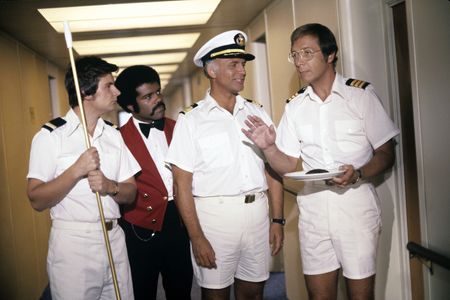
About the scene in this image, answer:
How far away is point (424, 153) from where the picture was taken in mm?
2260

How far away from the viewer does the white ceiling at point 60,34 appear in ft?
11.0

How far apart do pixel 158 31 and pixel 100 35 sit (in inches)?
24.0

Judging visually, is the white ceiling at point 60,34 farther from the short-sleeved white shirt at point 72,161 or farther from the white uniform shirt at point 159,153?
the short-sleeved white shirt at point 72,161

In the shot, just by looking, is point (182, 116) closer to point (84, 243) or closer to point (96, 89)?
point (96, 89)

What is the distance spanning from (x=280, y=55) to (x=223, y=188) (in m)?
1.81

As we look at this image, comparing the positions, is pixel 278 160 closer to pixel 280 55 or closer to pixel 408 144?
pixel 408 144

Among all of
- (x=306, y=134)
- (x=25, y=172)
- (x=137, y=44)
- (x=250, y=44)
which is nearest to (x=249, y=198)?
(x=306, y=134)

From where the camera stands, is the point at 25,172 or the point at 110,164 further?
the point at 25,172

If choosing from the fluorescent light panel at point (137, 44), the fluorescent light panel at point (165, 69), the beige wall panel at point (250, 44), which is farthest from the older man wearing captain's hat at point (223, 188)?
the fluorescent light panel at point (165, 69)

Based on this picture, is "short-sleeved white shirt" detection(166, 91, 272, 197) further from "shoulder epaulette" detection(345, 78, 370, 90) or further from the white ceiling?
the white ceiling

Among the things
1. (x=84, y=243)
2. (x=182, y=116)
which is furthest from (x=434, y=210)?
(x=84, y=243)

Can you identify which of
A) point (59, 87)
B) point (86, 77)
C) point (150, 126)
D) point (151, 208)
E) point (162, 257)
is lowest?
point (162, 257)

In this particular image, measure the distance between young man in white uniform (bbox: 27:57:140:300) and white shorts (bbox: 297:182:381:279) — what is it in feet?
2.97

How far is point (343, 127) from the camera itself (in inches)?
87.4
